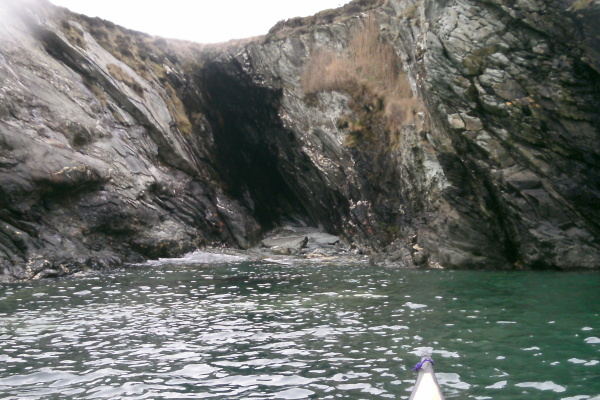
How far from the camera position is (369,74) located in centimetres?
3109

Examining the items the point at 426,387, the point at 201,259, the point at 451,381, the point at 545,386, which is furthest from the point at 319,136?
the point at 426,387

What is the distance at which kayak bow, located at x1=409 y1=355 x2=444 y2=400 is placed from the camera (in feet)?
20.0

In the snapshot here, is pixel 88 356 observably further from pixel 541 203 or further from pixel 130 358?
pixel 541 203

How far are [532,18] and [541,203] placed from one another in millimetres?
6815

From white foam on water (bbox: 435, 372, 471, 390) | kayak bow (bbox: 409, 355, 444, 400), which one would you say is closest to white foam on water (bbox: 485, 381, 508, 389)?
white foam on water (bbox: 435, 372, 471, 390)

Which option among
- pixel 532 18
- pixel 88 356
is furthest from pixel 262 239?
pixel 88 356

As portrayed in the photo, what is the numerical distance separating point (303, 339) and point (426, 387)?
4.42 metres

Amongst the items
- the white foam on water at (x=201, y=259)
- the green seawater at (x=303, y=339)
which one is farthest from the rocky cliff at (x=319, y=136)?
the green seawater at (x=303, y=339)

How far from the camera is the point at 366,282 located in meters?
18.2

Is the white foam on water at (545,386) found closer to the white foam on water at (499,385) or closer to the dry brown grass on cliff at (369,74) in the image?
the white foam on water at (499,385)

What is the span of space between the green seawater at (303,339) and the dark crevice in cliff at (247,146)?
21135 mm

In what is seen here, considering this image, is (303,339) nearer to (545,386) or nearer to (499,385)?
(499,385)

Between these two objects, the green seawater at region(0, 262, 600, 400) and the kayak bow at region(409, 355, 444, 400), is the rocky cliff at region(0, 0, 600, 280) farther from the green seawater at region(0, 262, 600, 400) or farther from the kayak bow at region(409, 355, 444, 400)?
the kayak bow at region(409, 355, 444, 400)

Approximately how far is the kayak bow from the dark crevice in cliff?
3126 centimetres
